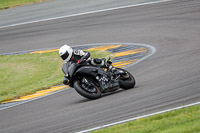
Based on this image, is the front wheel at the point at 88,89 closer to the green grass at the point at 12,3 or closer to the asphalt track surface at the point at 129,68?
the asphalt track surface at the point at 129,68

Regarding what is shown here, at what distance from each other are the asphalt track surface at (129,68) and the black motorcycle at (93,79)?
243 millimetres

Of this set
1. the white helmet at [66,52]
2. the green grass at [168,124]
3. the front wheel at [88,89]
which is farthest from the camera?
the white helmet at [66,52]

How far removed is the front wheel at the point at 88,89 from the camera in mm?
10285

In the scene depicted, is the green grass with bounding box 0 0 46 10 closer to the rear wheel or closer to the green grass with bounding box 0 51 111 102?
the green grass with bounding box 0 51 111 102

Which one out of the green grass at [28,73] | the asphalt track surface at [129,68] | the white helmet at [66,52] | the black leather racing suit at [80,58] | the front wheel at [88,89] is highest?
the white helmet at [66,52]

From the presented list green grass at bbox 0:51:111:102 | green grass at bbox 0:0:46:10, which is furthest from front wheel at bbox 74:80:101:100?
green grass at bbox 0:0:46:10

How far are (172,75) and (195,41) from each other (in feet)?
15.4

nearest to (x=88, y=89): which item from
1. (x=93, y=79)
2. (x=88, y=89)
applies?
(x=88, y=89)

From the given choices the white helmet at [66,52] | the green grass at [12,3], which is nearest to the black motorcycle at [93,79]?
the white helmet at [66,52]

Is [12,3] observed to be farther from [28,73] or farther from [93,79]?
[93,79]

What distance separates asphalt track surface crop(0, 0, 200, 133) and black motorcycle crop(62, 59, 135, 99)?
0.24 metres

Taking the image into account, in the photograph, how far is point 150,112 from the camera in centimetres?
854

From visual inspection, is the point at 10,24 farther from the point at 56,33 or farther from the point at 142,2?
the point at 142,2

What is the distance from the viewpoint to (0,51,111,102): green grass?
565 inches
